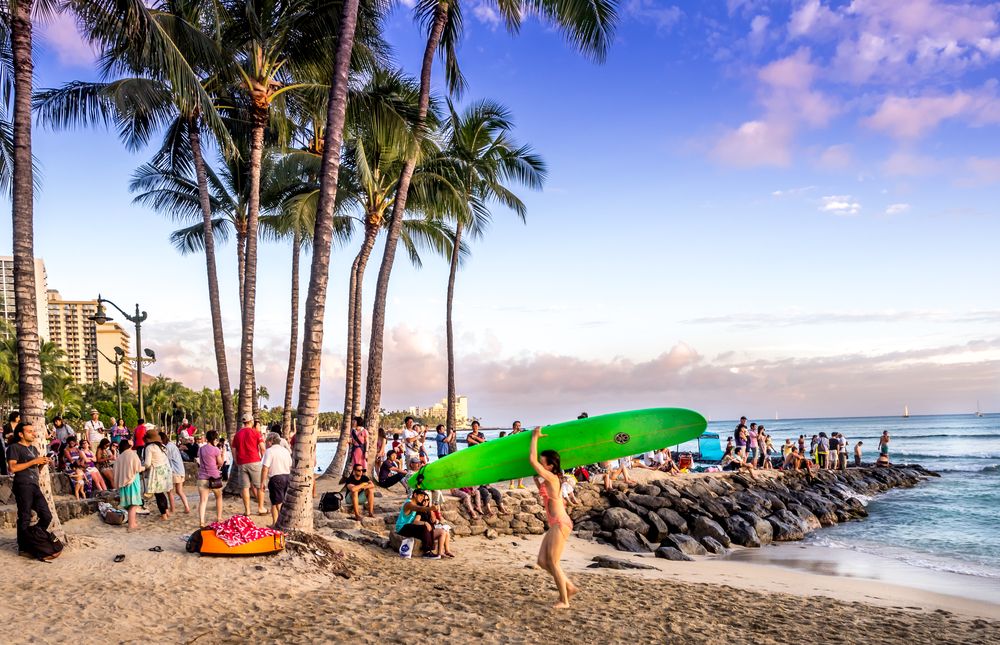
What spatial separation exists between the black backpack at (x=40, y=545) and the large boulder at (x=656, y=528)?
1141 cm

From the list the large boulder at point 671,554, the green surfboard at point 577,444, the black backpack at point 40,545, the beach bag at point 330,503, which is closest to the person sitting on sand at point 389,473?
the beach bag at point 330,503

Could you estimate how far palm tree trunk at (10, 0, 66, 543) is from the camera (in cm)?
882

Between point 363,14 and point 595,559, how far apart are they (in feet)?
36.6

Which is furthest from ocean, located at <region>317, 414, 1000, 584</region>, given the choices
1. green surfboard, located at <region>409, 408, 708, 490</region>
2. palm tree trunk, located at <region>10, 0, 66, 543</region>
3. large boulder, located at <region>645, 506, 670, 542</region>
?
palm tree trunk, located at <region>10, 0, 66, 543</region>

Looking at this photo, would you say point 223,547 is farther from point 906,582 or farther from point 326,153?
point 906,582

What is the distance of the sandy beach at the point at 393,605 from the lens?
260 inches

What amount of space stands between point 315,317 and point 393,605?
410 centimetres

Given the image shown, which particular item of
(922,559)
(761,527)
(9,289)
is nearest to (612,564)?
(761,527)

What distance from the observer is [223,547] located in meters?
8.47

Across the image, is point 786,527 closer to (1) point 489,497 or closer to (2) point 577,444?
(1) point 489,497

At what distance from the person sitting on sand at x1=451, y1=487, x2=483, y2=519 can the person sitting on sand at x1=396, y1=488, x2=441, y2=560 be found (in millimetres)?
3498

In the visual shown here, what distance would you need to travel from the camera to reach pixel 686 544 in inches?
577

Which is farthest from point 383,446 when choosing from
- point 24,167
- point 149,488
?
point 24,167

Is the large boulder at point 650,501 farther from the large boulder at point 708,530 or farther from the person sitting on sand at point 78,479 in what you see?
the person sitting on sand at point 78,479
